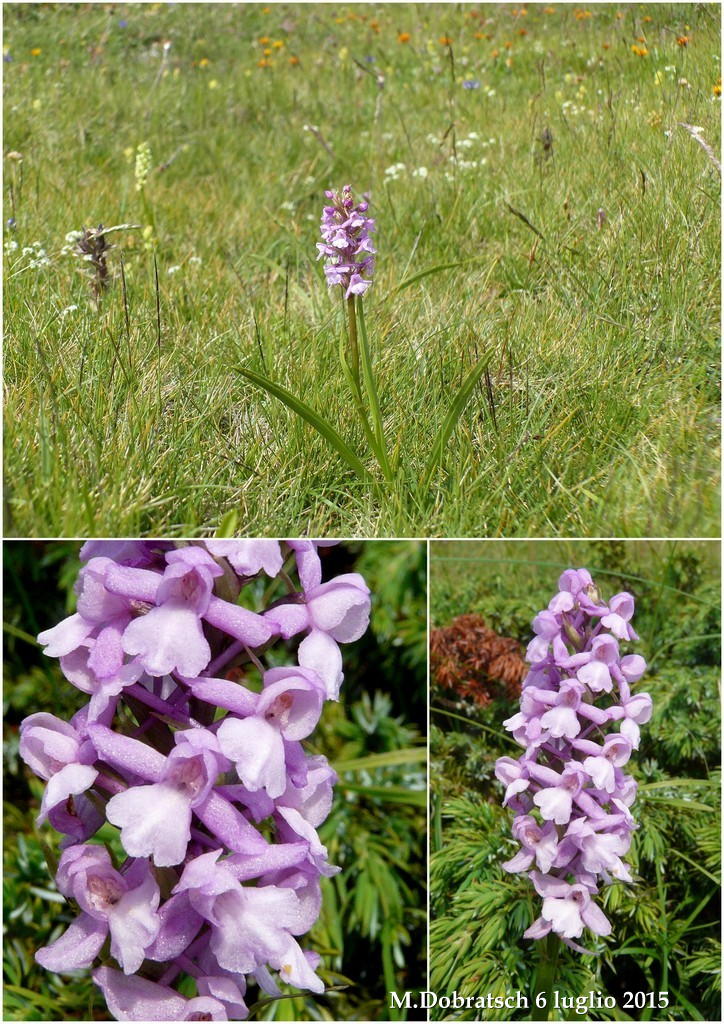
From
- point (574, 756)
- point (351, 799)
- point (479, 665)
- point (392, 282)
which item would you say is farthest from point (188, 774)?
point (392, 282)

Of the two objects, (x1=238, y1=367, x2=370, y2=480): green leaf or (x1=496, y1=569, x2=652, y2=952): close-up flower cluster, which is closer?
(x1=496, y1=569, x2=652, y2=952): close-up flower cluster

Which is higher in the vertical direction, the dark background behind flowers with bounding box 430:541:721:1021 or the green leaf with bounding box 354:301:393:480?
the green leaf with bounding box 354:301:393:480

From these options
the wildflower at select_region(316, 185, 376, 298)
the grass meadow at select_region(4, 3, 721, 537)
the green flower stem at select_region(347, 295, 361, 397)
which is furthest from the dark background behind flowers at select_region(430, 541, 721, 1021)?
the wildflower at select_region(316, 185, 376, 298)

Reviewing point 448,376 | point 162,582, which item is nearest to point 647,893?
point 448,376

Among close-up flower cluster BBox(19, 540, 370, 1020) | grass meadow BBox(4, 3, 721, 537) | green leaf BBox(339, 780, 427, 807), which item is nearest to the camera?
close-up flower cluster BBox(19, 540, 370, 1020)

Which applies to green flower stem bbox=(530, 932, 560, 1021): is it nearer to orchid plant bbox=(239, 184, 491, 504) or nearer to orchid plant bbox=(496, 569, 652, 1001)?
orchid plant bbox=(496, 569, 652, 1001)

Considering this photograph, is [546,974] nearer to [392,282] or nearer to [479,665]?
[479,665]
